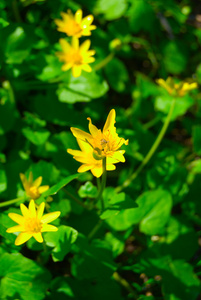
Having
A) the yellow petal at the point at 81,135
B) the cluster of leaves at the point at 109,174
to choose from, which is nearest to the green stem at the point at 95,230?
the cluster of leaves at the point at 109,174

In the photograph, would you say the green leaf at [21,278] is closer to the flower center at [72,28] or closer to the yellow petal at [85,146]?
the yellow petal at [85,146]

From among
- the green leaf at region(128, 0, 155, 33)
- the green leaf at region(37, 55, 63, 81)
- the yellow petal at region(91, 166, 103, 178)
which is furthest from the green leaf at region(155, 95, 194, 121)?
the yellow petal at region(91, 166, 103, 178)

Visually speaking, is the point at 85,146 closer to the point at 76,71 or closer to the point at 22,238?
the point at 22,238

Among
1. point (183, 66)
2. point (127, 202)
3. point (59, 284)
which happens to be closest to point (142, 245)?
point (59, 284)

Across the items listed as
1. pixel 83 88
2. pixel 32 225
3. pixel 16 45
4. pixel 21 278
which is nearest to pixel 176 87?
pixel 83 88

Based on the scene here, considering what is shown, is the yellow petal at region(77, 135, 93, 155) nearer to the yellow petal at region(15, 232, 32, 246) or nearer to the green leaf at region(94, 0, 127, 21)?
the yellow petal at region(15, 232, 32, 246)

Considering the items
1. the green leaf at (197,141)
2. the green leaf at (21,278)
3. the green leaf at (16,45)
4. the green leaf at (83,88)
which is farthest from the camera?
the green leaf at (197,141)
